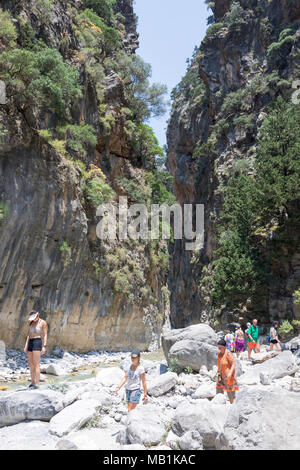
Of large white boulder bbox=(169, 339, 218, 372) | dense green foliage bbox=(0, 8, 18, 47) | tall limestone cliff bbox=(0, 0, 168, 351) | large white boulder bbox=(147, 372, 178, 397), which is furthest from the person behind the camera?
dense green foliage bbox=(0, 8, 18, 47)

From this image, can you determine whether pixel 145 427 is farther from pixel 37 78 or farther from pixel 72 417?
pixel 37 78

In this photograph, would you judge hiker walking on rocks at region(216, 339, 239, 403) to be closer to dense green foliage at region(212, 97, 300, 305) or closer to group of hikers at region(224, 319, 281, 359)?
group of hikers at region(224, 319, 281, 359)

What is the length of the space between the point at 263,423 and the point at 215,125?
39.0 meters

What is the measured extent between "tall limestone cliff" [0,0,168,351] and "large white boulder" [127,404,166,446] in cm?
863

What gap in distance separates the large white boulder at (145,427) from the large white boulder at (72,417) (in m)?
0.95

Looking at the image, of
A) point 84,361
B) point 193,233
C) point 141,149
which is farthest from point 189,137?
point 84,361

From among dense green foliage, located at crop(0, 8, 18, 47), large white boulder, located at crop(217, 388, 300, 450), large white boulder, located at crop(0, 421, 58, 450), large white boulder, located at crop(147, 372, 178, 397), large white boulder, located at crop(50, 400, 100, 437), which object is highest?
dense green foliage, located at crop(0, 8, 18, 47)

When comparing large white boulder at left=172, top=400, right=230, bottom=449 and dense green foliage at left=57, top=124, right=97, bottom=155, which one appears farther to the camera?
dense green foliage at left=57, top=124, right=97, bottom=155

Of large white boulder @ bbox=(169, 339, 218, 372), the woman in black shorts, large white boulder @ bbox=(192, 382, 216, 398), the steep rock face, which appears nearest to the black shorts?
the woman in black shorts

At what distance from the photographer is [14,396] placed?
6523 millimetres

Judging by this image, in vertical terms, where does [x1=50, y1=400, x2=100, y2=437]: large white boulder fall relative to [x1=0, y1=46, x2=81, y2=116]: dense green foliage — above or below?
below

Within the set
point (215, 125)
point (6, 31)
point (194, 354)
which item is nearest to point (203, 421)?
point (194, 354)

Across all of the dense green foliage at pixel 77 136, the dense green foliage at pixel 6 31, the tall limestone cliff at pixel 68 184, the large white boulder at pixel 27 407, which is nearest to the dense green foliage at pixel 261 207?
the tall limestone cliff at pixel 68 184

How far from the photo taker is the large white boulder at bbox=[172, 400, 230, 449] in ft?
17.1
